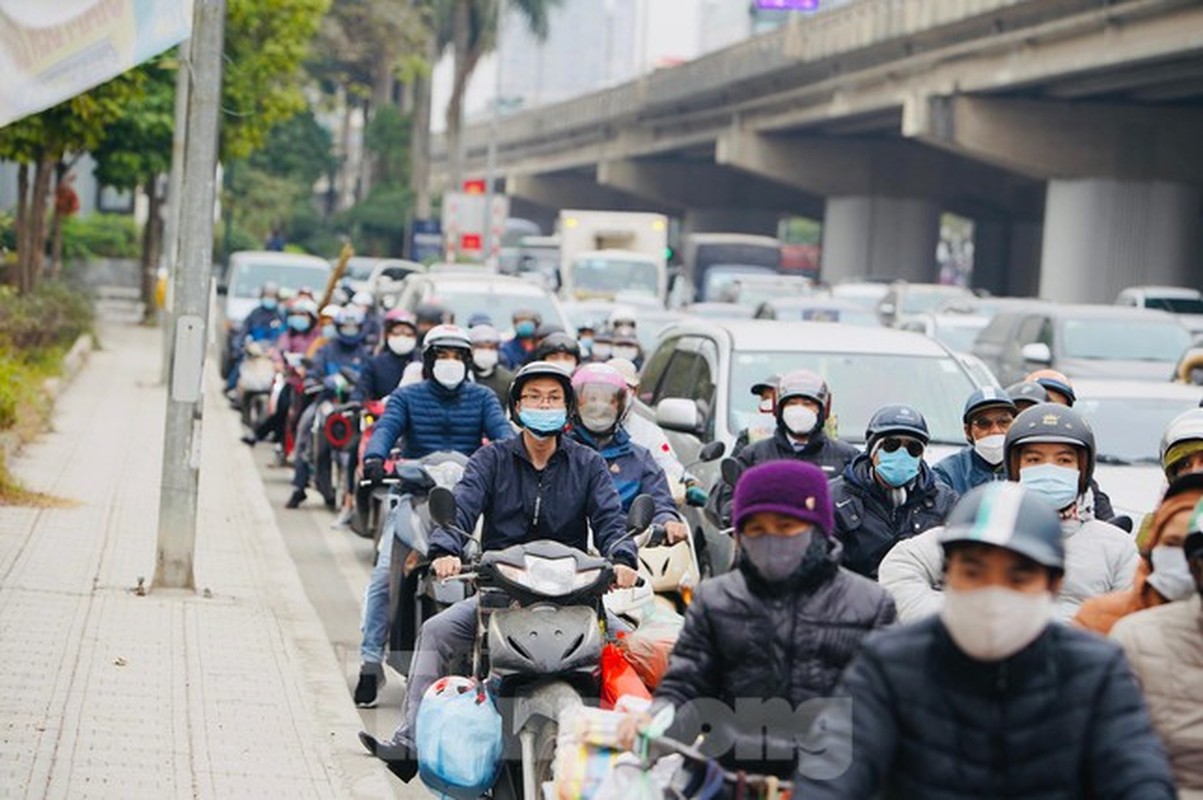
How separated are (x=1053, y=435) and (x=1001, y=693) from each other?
10.3ft

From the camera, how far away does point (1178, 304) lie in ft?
137

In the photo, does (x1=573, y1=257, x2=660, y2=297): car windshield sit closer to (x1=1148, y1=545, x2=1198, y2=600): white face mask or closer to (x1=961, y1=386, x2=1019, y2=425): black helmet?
(x1=961, y1=386, x2=1019, y2=425): black helmet

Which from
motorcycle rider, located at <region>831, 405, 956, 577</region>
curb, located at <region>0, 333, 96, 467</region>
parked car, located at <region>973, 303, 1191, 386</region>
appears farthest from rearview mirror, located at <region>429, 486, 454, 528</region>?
parked car, located at <region>973, 303, 1191, 386</region>

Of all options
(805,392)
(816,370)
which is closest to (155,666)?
(805,392)

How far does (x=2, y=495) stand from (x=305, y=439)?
326 cm

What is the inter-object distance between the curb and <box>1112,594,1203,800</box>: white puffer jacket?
13335 millimetres

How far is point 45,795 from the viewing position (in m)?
8.32

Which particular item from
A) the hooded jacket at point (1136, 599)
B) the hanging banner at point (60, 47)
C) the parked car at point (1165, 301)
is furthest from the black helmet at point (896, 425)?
the parked car at point (1165, 301)

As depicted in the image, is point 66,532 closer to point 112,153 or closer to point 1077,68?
point 112,153

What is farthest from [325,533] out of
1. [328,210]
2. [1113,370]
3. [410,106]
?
[328,210]

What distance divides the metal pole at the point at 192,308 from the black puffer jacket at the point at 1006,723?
29.2 feet

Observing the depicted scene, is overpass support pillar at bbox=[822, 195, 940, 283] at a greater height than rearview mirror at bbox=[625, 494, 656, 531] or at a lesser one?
greater

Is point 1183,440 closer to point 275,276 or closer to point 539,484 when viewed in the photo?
point 539,484

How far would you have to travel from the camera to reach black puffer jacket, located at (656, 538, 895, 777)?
5906mm
